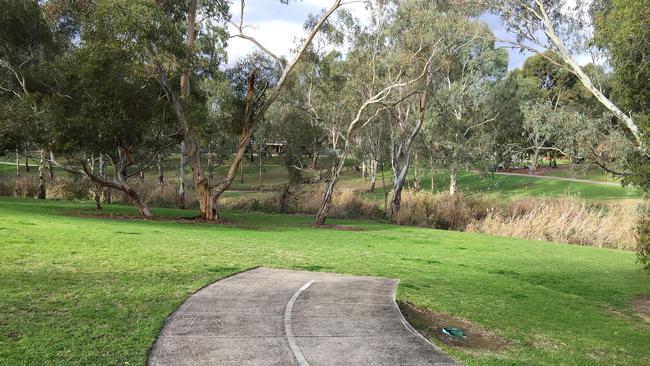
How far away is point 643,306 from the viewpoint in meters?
11.3

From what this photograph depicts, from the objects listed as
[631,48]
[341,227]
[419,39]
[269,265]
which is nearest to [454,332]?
[269,265]

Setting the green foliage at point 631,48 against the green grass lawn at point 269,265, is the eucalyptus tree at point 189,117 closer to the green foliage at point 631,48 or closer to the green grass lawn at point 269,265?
the green grass lawn at point 269,265

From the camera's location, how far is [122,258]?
1142 centimetres

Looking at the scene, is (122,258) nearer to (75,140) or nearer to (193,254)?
(193,254)

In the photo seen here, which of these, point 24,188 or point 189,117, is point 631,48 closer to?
point 189,117

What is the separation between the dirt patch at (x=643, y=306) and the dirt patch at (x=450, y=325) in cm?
443

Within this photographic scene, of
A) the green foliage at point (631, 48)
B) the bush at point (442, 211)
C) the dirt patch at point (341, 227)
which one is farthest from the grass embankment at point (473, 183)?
the green foliage at point (631, 48)

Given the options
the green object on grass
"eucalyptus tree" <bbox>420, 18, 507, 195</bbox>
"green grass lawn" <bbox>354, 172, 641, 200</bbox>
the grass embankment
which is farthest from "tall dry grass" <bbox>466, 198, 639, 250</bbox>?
the green object on grass

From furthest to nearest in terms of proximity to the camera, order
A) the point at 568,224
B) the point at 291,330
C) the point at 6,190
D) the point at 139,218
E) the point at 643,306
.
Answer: the point at 6,190 < the point at 568,224 < the point at 139,218 < the point at 643,306 < the point at 291,330

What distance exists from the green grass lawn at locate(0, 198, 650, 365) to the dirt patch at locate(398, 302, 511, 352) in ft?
0.81

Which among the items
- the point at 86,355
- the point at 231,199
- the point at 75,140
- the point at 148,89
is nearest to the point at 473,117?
the point at 231,199

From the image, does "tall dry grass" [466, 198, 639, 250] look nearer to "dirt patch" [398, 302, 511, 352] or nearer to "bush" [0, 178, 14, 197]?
"dirt patch" [398, 302, 511, 352]

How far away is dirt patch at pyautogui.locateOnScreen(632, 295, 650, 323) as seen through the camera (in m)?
10.4

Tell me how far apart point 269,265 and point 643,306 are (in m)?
8.63
